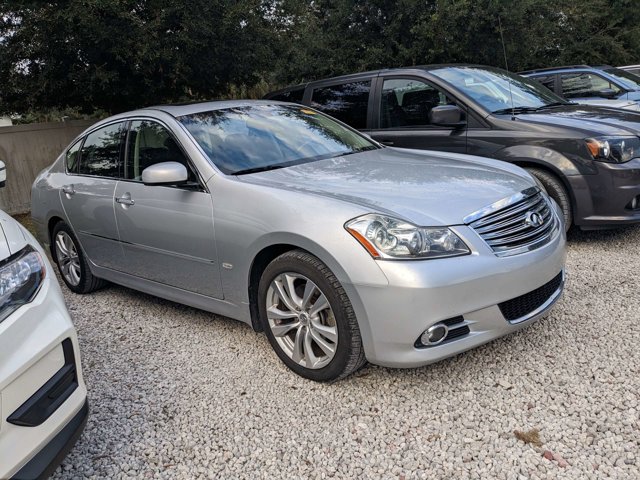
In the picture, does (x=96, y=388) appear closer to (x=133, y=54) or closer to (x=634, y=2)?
(x=133, y=54)

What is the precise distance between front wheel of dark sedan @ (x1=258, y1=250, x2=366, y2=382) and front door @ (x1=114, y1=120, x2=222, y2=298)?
1.63 feet

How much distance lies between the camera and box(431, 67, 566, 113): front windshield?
546 cm

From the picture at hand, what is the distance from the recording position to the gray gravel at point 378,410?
2.40 metres

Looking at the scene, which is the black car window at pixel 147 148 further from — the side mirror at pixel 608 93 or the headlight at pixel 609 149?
the side mirror at pixel 608 93

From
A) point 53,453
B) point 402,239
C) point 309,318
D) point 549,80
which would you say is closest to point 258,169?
point 309,318

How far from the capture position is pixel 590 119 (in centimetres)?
503

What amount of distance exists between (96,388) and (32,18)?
227 inches

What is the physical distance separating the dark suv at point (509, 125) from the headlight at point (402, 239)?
8.47ft

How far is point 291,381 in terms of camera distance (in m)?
3.14

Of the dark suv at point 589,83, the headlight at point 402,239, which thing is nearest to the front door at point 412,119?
the headlight at point 402,239

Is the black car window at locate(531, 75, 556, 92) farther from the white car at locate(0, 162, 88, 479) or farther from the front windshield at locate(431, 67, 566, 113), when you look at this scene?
the white car at locate(0, 162, 88, 479)

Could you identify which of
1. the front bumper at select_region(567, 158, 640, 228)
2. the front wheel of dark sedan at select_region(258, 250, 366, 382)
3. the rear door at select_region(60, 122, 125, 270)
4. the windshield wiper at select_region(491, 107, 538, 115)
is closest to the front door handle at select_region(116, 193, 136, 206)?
the rear door at select_region(60, 122, 125, 270)

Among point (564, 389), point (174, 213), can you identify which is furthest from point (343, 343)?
point (174, 213)

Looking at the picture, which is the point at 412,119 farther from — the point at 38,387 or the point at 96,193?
the point at 38,387
